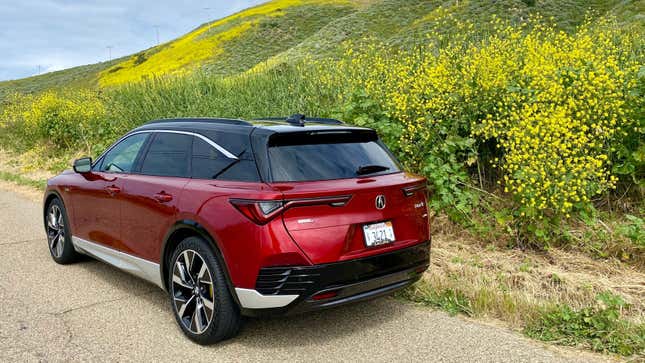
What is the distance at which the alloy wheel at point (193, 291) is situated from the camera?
3818mm

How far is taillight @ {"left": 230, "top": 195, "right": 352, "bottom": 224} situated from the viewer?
133 inches

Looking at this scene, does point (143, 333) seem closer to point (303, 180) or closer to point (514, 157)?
point (303, 180)

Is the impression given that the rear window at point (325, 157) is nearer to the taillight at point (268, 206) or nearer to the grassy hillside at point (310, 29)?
the taillight at point (268, 206)

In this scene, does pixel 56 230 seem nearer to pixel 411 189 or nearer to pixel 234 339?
pixel 234 339

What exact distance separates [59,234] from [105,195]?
1.47 m

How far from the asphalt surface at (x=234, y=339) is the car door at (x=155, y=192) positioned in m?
0.57

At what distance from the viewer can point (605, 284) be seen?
14.8 feet

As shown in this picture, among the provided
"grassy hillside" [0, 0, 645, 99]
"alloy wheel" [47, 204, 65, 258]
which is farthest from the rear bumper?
"grassy hillside" [0, 0, 645, 99]

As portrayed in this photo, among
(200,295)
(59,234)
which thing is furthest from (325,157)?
(59,234)

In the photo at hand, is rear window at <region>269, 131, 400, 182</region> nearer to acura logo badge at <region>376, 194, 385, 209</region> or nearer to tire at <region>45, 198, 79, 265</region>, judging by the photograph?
acura logo badge at <region>376, 194, 385, 209</region>

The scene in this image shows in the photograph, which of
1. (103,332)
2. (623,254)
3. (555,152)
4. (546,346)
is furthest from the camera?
(555,152)

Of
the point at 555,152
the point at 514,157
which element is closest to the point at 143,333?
the point at 514,157

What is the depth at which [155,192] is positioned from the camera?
14.2 feet

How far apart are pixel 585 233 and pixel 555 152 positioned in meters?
0.84
